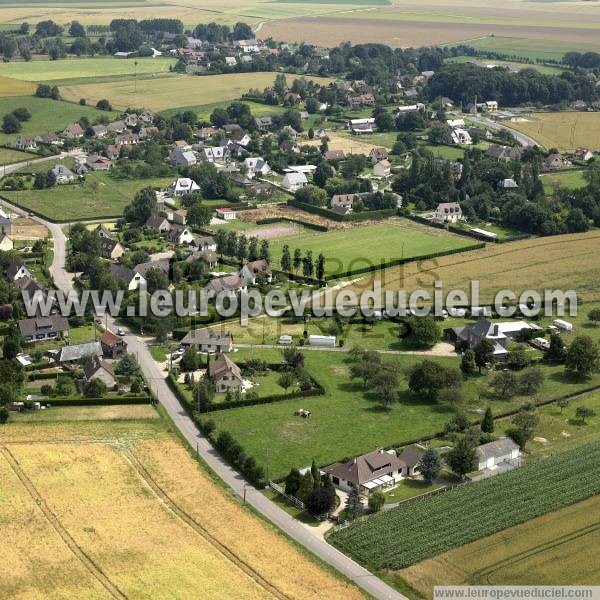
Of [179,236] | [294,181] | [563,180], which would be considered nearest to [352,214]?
[294,181]

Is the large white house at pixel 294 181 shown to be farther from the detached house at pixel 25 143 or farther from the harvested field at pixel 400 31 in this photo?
the harvested field at pixel 400 31

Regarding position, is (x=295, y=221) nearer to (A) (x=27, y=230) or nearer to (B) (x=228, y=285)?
(A) (x=27, y=230)

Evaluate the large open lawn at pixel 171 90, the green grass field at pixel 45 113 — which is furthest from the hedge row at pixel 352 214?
the large open lawn at pixel 171 90

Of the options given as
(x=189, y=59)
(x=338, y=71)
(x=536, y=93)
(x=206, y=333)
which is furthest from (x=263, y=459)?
(x=189, y=59)

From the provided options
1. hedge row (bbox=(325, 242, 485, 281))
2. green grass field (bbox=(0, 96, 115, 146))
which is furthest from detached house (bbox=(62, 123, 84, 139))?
hedge row (bbox=(325, 242, 485, 281))

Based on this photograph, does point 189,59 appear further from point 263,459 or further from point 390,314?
point 263,459

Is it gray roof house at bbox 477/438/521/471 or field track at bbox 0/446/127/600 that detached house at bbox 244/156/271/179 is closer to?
gray roof house at bbox 477/438/521/471

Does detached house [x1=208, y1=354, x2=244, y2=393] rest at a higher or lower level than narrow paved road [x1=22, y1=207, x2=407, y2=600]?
higher
